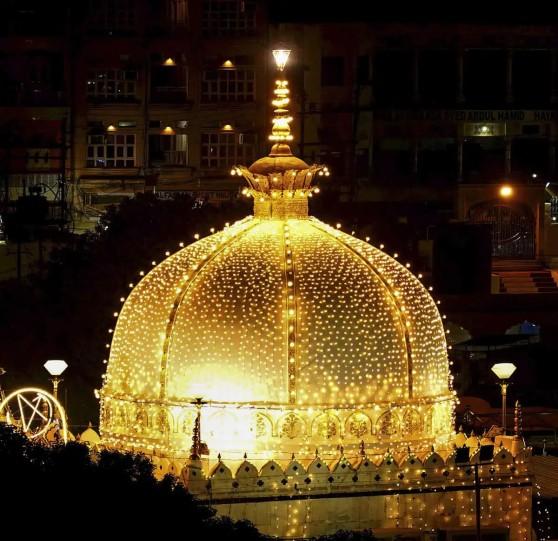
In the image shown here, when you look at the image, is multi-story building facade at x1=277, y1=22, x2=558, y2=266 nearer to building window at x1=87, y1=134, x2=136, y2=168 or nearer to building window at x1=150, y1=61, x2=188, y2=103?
building window at x1=150, y1=61, x2=188, y2=103

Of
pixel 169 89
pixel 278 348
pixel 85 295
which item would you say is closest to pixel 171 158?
pixel 169 89

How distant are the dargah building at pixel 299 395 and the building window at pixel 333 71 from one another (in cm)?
3450

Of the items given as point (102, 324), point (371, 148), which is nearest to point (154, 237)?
point (102, 324)

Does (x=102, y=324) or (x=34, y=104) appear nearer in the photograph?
(x=102, y=324)

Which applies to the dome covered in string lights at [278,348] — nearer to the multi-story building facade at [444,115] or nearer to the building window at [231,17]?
the multi-story building facade at [444,115]

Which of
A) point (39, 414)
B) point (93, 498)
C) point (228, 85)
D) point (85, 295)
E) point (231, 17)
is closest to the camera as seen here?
point (93, 498)

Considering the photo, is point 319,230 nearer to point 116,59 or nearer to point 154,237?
point 154,237

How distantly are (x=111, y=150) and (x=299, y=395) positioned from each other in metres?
37.4

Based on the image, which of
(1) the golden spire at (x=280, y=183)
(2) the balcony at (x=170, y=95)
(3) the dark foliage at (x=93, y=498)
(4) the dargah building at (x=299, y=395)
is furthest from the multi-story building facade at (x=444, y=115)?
(3) the dark foliage at (x=93, y=498)

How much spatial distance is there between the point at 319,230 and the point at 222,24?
34.7 m

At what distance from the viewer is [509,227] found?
84.1m

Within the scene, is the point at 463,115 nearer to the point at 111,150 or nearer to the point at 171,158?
the point at 171,158

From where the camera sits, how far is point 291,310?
4731cm

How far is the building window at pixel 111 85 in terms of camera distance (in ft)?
273
